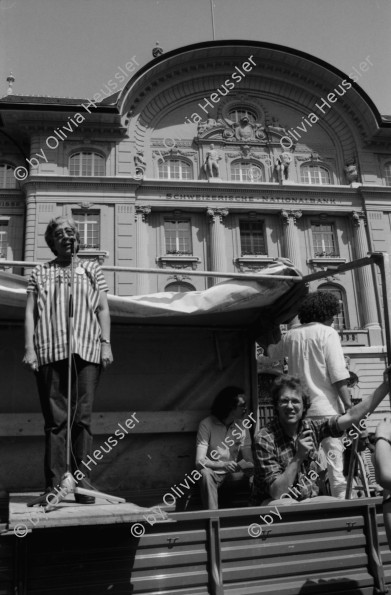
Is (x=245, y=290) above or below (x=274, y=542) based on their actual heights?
above

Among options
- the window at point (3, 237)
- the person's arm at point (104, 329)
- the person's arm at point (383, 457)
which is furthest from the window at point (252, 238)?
the person's arm at point (383, 457)

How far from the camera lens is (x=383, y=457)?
2.90 metres

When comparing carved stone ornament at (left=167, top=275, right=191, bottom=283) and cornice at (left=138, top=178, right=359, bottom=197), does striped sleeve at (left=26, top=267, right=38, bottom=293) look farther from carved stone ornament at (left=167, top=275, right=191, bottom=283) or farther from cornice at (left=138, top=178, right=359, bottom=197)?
cornice at (left=138, top=178, right=359, bottom=197)

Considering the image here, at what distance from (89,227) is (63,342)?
24.3 m

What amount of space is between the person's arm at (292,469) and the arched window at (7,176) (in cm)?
2825

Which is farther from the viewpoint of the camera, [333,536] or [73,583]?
[333,536]

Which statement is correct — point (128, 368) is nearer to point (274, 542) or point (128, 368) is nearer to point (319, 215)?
point (274, 542)

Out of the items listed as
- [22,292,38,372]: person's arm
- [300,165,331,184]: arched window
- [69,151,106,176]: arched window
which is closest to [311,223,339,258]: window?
[300,165,331,184]: arched window

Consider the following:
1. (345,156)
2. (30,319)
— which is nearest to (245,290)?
(30,319)

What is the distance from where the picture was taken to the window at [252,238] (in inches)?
1147

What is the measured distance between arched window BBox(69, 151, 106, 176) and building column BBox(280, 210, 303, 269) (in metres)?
10.3

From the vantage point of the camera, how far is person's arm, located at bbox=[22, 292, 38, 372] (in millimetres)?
3715

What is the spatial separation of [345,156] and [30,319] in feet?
98.0

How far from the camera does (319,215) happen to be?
29594mm
